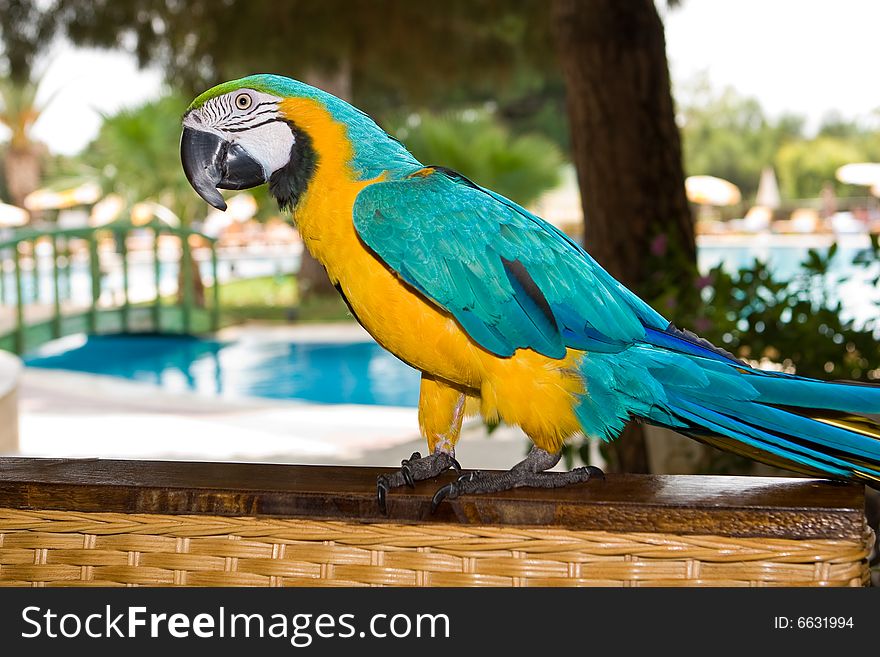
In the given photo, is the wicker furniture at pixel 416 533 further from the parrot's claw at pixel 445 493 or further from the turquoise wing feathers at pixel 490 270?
the turquoise wing feathers at pixel 490 270

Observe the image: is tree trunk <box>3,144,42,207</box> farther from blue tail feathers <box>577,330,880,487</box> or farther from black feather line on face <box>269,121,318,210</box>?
blue tail feathers <box>577,330,880,487</box>

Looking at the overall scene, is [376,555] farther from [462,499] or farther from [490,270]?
[490,270]

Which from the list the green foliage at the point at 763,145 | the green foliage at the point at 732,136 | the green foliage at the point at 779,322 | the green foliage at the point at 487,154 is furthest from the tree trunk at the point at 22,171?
the green foliage at the point at 779,322

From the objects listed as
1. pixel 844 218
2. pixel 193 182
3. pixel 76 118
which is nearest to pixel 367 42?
pixel 193 182

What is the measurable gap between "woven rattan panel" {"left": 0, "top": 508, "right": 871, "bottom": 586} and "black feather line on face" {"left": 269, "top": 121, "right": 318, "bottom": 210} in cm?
30

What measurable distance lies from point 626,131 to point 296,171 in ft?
5.52

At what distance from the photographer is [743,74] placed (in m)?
26.4

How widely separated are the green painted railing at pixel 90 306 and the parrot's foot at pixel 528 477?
5711mm

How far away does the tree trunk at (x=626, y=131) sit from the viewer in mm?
2391

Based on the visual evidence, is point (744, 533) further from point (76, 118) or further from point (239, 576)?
point (76, 118)

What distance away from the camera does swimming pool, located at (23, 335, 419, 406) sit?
19.6ft

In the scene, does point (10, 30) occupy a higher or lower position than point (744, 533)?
higher

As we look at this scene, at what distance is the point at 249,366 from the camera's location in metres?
6.72
